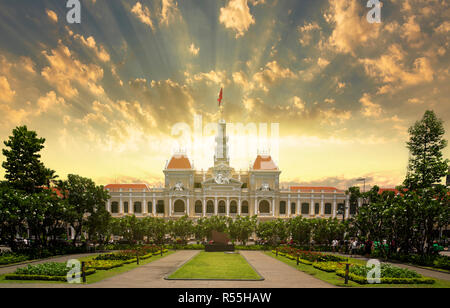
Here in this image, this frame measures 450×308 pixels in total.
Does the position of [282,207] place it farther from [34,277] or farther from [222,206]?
[34,277]

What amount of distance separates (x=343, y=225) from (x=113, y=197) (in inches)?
1975

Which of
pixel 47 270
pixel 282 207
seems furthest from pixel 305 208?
pixel 47 270

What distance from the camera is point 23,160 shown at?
27.2m

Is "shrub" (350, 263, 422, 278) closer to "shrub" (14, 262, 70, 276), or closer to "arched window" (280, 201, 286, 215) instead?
"shrub" (14, 262, 70, 276)

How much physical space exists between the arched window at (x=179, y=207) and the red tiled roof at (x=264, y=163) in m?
18.9

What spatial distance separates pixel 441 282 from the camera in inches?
609

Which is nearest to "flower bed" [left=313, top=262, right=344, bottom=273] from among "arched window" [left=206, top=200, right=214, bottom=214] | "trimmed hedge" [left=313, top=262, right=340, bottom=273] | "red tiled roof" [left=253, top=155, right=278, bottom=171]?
"trimmed hedge" [left=313, top=262, right=340, bottom=273]

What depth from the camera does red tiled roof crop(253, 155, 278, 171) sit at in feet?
214

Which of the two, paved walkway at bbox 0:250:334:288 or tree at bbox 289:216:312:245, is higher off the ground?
paved walkway at bbox 0:250:334:288

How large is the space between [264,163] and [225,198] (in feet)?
42.5

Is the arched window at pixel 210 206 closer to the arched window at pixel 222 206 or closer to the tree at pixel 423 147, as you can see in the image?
the arched window at pixel 222 206

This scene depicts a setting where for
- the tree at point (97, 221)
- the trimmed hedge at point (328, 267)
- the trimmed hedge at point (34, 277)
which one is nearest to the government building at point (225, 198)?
the tree at point (97, 221)

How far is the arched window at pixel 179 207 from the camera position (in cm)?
6241
